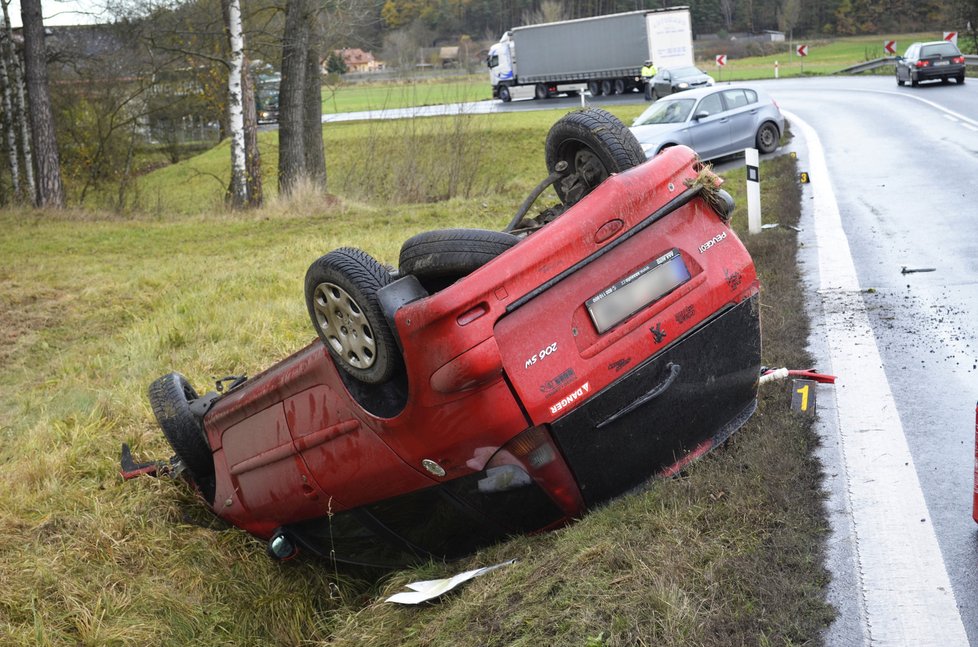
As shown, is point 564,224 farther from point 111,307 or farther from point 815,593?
point 111,307

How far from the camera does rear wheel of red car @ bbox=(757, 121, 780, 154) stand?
65.4 ft

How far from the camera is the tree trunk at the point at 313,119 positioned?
23.4 m

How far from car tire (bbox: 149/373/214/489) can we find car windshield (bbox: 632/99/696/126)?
15.5 meters

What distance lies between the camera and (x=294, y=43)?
2161 centimetres

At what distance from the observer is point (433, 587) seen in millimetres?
4168

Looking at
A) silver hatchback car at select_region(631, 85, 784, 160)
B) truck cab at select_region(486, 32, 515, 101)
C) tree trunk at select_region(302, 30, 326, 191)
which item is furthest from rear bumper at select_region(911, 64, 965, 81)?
truck cab at select_region(486, 32, 515, 101)

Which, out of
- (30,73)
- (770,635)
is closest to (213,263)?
(770,635)

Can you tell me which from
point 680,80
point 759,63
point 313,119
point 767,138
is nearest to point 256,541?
point 767,138

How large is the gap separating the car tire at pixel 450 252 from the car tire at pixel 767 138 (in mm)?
17117

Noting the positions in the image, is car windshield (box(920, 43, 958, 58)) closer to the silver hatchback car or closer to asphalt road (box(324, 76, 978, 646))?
the silver hatchback car

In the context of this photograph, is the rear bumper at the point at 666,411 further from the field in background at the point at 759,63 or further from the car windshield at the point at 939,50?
the field in background at the point at 759,63

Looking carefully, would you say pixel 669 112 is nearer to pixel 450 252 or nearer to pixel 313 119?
pixel 313 119

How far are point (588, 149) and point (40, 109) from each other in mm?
21963

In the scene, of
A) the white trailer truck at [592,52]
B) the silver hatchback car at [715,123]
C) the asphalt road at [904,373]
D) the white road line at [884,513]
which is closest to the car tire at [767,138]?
the silver hatchback car at [715,123]
